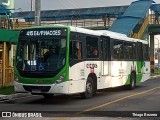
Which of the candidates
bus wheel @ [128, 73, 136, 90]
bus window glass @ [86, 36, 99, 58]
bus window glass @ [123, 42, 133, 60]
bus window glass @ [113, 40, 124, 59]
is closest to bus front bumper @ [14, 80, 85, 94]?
bus window glass @ [86, 36, 99, 58]

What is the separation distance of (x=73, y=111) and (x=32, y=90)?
3.36m

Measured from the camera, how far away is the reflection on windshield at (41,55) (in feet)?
54.1

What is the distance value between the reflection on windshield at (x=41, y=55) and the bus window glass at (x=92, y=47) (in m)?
2.10

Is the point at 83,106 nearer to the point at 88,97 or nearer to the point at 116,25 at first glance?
the point at 88,97

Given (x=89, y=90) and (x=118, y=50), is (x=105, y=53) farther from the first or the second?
(x=89, y=90)

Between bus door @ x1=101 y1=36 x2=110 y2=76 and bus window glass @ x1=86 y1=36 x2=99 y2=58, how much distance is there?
0.78 meters

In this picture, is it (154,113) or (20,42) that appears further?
(20,42)

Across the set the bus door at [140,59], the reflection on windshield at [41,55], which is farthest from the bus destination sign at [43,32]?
the bus door at [140,59]

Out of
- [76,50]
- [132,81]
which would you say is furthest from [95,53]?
[132,81]

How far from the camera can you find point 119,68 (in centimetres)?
2241

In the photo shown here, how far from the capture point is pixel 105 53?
20.5 metres

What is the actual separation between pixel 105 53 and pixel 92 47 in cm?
168

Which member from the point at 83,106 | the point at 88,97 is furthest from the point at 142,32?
the point at 83,106

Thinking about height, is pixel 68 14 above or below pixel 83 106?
above
